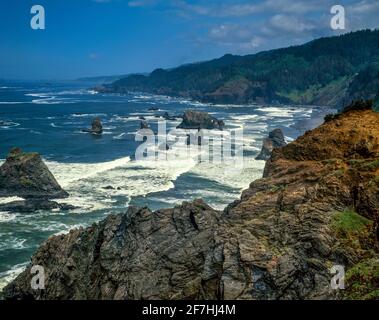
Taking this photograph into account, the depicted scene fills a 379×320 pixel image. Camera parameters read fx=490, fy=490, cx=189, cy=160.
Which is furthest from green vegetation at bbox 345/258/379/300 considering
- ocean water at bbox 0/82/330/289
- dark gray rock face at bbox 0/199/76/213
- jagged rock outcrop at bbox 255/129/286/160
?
jagged rock outcrop at bbox 255/129/286/160

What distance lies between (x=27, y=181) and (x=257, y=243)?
45992 millimetres

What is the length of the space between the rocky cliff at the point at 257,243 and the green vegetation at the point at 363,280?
0.05m

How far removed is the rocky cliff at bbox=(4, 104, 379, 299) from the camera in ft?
76.4

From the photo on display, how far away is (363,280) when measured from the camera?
73.9ft

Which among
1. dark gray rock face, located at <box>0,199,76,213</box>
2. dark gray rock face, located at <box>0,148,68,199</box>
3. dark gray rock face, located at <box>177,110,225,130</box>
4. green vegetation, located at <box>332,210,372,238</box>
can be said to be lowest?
dark gray rock face, located at <box>0,199,76,213</box>

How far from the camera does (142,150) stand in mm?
104688

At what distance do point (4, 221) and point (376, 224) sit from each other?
42.3m

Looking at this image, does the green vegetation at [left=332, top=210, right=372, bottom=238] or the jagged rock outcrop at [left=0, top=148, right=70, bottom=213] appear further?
the jagged rock outcrop at [left=0, top=148, right=70, bottom=213]

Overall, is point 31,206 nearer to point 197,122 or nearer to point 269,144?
point 269,144

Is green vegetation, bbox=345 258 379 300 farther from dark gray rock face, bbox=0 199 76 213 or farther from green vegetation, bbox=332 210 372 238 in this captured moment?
dark gray rock face, bbox=0 199 76 213

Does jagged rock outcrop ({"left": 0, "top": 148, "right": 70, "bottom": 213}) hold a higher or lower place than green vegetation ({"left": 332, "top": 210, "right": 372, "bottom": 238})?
lower

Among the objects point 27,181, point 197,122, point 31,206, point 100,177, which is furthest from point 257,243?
point 197,122

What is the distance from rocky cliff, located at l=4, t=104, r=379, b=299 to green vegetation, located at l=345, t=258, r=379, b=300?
45 mm
